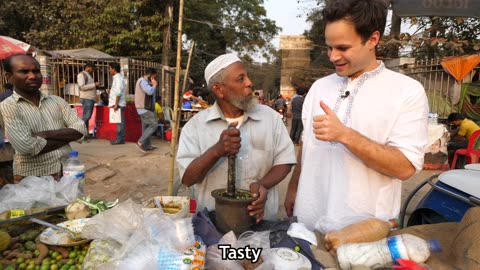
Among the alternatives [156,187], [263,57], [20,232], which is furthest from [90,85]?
[263,57]

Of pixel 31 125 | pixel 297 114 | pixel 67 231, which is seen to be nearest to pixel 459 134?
pixel 297 114

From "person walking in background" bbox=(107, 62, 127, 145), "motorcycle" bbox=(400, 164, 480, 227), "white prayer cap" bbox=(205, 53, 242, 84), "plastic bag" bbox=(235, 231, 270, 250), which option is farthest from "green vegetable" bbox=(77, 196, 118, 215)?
"person walking in background" bbox=(107, 62, 127, 145)

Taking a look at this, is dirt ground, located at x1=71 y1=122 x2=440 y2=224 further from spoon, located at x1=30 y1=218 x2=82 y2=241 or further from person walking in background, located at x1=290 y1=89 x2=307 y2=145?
person walking in background, located at x1=290 y1=89 x2=307 y2=145

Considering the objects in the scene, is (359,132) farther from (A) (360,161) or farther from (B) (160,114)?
(B) (160,114)

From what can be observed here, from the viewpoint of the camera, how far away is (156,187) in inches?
245

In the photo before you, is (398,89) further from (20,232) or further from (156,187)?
(156,187)

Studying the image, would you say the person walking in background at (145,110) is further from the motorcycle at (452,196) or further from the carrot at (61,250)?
the carrot at (61,250)

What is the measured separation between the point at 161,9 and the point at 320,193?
714 inches

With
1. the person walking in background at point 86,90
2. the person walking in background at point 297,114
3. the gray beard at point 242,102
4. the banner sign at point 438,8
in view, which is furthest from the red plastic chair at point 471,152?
the person walking in background at point 86,90

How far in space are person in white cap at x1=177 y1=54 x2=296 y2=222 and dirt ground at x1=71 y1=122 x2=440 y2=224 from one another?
2740 millimetres

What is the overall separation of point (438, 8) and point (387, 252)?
2942 mm

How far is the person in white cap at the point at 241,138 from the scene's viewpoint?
2176 millimetres

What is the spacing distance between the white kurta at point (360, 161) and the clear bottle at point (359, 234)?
191 mm

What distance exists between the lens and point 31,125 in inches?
113
